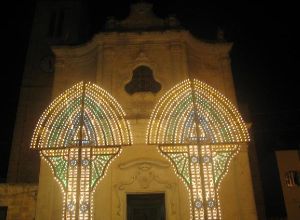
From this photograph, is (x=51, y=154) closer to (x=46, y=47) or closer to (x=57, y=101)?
(x=57, y=101)

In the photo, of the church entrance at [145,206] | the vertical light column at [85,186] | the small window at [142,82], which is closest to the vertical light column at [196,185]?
the vertical light column at [85,186]

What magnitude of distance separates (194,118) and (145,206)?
230 inches

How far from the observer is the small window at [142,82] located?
56.4 feet

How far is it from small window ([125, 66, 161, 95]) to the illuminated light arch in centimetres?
519

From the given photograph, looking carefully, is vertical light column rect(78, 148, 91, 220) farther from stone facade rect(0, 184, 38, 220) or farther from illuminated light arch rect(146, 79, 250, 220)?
stone facade rect(0, 184, 38, 220)

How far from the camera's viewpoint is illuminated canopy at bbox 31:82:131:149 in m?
11.6

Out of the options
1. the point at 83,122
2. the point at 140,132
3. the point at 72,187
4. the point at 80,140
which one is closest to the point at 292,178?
the point at 140,132

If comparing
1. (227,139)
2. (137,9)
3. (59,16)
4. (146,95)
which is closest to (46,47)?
(59,16)

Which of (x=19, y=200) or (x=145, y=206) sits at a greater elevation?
(x=19, y=200)

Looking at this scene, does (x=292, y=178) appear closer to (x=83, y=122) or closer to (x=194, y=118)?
(x=194, y=118)

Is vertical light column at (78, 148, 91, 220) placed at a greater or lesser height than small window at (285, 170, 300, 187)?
lesser

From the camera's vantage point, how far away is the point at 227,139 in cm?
1159

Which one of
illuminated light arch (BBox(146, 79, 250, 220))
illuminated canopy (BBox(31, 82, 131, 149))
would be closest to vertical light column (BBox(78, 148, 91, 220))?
illuminated canopy (BBox(31, 82, 131, 149))

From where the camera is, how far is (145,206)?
15.7 m
